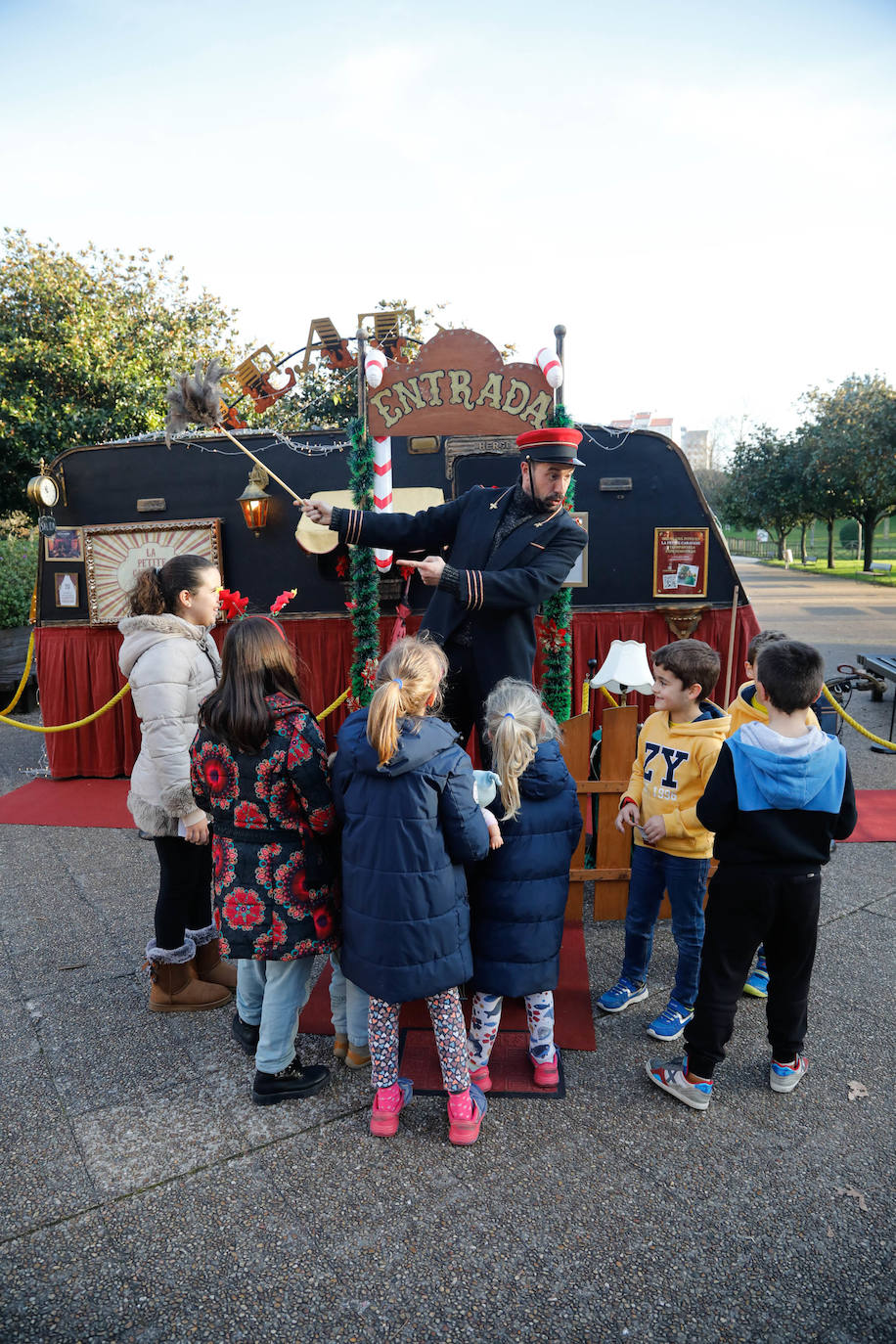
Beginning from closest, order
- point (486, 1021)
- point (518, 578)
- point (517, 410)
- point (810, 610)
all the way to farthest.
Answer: point (486, 1021) < point (518, 578) < point (517, 410) < point (810, 610)

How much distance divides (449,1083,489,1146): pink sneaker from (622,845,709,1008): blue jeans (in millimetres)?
1025

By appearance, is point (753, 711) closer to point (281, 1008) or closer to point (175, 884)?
point (281, 1008)

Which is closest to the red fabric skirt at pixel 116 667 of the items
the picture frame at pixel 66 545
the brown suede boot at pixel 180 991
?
the picture frame at pixel 66 545

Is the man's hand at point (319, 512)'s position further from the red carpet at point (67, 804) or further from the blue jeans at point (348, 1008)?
the red carpet at point (67, 804)

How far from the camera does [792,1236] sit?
2.23 meters

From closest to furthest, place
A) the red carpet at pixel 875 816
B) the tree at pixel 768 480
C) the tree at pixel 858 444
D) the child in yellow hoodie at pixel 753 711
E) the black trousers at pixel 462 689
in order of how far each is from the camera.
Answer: the child in yellow hoodie at pixel 753 711 → the black trousers at pixel 462 689 → the red carpet at pixel 875 816 → the tree at pixel 858 444 → the tree at pixel 768 480

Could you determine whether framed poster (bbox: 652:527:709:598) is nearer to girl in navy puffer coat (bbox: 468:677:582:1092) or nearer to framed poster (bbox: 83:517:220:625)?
framed poster (bbox: 83:517:220:625)

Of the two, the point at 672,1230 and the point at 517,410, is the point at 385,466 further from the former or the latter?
the point at 672,1230

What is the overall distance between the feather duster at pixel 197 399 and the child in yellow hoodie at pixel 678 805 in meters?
2.49

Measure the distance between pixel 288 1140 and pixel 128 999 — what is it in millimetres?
1291

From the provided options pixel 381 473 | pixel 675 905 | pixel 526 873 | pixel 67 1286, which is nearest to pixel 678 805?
pixel 675 905

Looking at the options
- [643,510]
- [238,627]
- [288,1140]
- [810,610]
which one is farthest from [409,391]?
[810,610]

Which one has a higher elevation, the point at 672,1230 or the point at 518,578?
the point at 518,578

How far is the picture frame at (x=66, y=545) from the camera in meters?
7.12
